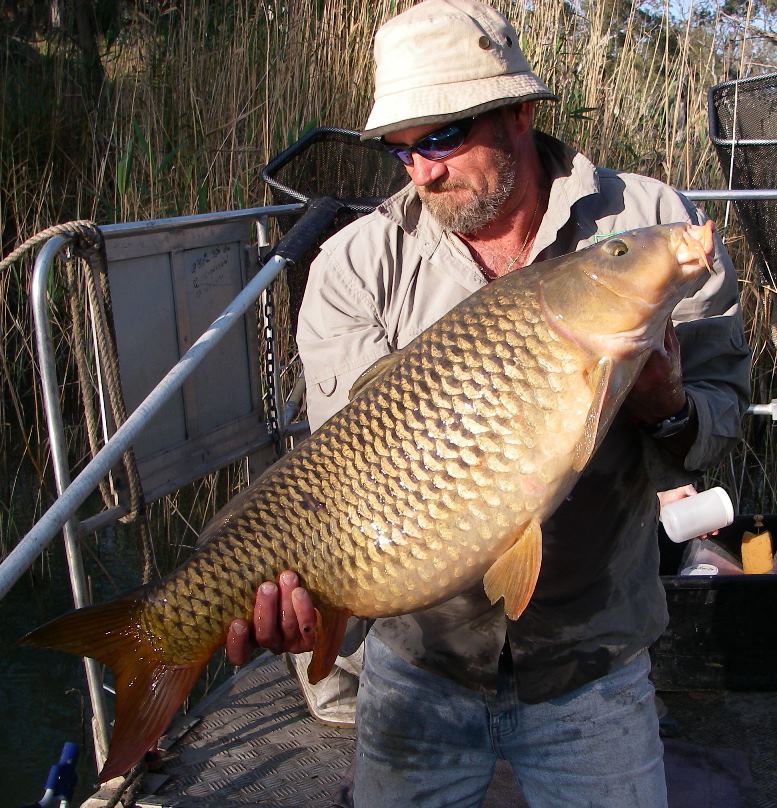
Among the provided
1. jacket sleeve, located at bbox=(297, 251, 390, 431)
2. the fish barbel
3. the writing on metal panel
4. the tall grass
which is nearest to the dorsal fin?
the fish barbel

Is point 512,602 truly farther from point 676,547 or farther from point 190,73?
point 190,73

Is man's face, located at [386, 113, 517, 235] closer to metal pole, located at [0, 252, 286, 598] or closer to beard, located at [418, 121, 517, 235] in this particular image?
beard, located at [418, 121, 517, 235]

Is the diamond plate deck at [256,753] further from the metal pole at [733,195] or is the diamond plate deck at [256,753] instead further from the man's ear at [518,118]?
the metal pole at [733,195]

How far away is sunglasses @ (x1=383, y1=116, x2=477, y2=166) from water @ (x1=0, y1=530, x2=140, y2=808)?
1896 millimetres

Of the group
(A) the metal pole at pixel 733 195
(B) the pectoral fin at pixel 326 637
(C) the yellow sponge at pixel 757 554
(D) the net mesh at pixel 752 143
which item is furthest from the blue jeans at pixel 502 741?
(D) the net mesh at pixel 752 143

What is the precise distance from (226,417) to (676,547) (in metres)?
1.35

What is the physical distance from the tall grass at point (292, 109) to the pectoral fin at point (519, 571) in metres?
2.41

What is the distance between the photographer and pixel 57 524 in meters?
1.55

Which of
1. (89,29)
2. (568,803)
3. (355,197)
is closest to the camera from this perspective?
(568,803)

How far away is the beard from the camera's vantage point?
155 cm

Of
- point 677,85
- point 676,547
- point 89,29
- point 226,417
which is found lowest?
point 676,547

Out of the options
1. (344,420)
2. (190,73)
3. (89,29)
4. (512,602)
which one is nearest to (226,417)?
(344,420)

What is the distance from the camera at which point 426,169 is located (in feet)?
5.15

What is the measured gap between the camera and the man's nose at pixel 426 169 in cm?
157
